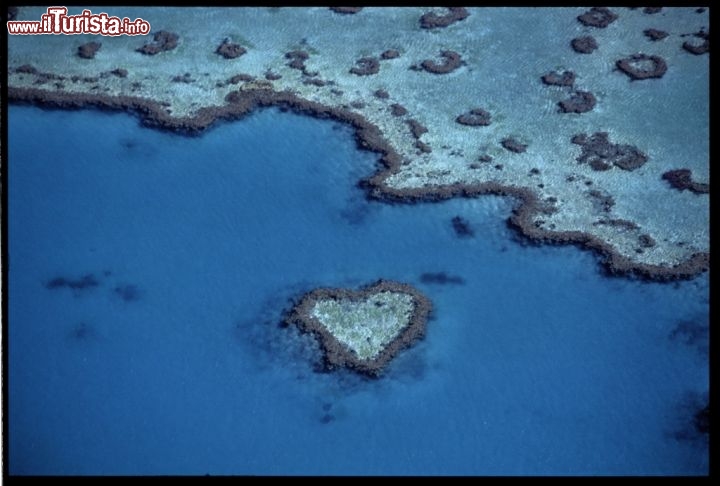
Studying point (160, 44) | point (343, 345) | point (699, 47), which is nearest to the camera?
point (343, 345)

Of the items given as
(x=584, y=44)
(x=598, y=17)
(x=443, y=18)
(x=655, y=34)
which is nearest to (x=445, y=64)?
(x=443, y=18)

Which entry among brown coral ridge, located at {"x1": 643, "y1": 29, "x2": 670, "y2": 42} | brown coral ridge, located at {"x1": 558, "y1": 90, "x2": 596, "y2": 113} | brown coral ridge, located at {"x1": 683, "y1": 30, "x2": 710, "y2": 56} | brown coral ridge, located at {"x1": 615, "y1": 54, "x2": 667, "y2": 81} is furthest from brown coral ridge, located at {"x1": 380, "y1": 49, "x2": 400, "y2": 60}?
brown coral ridge, located at {"x1": 683, "y1": 30, "x2": 710, "y2": 56}

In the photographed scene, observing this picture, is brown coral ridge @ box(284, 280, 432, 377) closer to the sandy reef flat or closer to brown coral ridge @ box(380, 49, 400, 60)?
the sandy reef flat

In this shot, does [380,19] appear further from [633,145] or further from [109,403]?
[109,403]

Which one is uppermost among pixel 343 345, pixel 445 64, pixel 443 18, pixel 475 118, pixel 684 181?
pixel 443 18

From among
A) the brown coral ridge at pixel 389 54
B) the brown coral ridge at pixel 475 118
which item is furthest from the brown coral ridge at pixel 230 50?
the brown coral ridge at pixel 475 118

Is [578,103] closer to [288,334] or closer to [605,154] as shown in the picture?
[605,154]
